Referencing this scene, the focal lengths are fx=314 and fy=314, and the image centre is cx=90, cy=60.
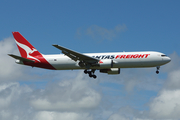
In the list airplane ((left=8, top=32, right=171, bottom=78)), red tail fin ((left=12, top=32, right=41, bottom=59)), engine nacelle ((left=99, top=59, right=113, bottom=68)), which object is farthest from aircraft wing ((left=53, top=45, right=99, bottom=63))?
red tail fin ((left=12, top=32, right=41, bottom=59))

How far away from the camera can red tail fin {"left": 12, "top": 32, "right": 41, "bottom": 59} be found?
207 ft

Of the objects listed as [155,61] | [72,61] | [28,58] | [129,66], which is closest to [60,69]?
[72,61]

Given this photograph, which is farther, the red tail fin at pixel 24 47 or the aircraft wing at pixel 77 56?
the red tail fin at pixel 24 47

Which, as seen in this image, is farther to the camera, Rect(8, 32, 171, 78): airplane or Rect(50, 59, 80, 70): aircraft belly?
Rect(50, 59, 80, 70): aircraft belly

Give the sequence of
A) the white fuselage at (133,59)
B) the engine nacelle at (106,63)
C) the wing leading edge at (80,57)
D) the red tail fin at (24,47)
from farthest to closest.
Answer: the red tail fin at (24,47), the engine nacelle at (106,63), the white fuselage at (133,59), the wing leading edge at (80,57)

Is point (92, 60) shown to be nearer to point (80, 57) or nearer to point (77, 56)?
point (80, 57)

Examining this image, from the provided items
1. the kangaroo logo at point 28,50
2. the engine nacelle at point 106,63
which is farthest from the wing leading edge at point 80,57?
the kangaroo logo at point 28,50

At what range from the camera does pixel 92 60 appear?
2280 inches

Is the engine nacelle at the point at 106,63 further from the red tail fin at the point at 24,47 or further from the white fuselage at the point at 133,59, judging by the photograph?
the red tail fin at the point at 24,47

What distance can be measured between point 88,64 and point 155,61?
12.3 meters

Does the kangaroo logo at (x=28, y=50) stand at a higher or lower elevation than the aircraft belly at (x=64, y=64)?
higher

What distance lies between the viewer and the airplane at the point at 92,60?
186 ft

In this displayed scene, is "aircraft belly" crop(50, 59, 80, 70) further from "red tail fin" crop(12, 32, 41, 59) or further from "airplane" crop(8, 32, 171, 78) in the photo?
"red tail fin" crop(12, 32, 41, 59)

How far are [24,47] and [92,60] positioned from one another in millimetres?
15456
